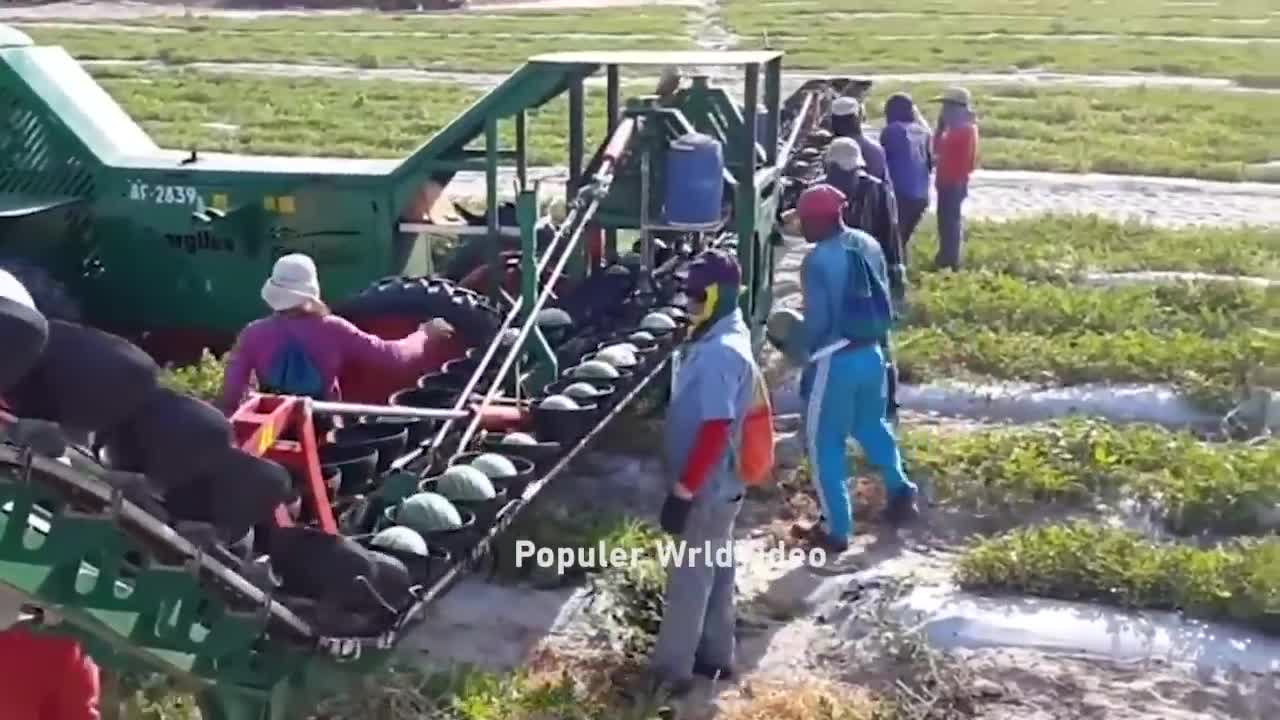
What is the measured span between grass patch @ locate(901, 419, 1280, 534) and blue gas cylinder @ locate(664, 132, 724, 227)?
5.07ft

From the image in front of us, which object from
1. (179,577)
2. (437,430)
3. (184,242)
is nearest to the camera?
(179,577)

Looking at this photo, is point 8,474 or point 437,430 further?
point 437,430

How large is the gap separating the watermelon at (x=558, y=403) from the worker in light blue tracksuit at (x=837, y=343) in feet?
4.05

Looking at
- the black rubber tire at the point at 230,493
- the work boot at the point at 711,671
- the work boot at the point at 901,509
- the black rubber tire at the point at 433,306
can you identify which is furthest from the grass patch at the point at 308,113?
the black rubber tire at the point at 230,493

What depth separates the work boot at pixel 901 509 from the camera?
7.66m

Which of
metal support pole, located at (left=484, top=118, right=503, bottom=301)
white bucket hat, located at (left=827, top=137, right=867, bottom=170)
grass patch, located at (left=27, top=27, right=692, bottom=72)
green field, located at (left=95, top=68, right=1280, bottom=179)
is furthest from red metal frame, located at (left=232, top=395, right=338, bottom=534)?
grass patch, located at (left=27, top=27, right=692, bottom=72)

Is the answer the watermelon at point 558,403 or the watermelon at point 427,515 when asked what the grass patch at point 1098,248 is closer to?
the watermelon at point 558,403

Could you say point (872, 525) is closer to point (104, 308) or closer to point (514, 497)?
point (514, 497)

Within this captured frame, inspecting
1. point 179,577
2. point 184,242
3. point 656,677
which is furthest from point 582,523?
point 179,577

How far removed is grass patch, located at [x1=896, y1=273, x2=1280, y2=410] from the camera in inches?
381

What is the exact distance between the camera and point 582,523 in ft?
24.1

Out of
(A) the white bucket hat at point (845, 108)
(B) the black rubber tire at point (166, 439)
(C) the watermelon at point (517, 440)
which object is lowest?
(C) the watermelon at point (517, 440)

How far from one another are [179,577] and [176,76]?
22.9 m

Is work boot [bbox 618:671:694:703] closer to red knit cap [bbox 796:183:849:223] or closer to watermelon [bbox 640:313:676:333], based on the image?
watermelon [bbox 640:313:676:333]
